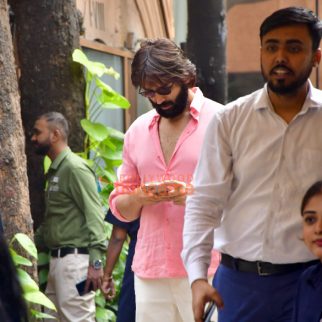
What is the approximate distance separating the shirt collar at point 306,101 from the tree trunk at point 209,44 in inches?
115

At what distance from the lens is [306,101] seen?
153 inches

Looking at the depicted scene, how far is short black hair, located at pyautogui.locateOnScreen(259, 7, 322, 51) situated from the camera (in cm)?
388

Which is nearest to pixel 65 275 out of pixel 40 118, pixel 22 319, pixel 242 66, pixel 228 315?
pixel 40 118

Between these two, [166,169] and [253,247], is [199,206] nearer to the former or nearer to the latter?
[253,247]

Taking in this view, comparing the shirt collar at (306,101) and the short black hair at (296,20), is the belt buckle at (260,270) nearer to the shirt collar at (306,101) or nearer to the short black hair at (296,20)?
the shirt collar at (306,101)

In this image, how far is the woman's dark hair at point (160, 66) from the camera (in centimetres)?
→ 488

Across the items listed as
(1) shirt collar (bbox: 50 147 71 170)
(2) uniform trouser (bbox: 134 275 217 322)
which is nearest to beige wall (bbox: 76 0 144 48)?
(1) shirt collar (bbox: 50 147 71 170)

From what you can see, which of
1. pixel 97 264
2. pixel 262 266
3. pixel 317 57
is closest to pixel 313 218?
pixel 262 266

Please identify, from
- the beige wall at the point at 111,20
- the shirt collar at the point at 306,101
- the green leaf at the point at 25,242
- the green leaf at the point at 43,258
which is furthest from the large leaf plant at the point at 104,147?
the shirt collar at the point at 306,101

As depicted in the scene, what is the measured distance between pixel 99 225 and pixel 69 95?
1091mm

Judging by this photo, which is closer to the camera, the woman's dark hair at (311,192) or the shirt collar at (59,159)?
the woman's dark hair at (311,192)

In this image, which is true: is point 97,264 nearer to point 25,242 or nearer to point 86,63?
point 25,242

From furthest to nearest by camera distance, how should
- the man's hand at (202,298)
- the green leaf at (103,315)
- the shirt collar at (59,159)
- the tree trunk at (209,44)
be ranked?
the green leaf at (103,315) → the tree trunk at (209,44) → the shirt collar at (59,159) → the man's hand at (202,298)

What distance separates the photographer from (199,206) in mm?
4016
